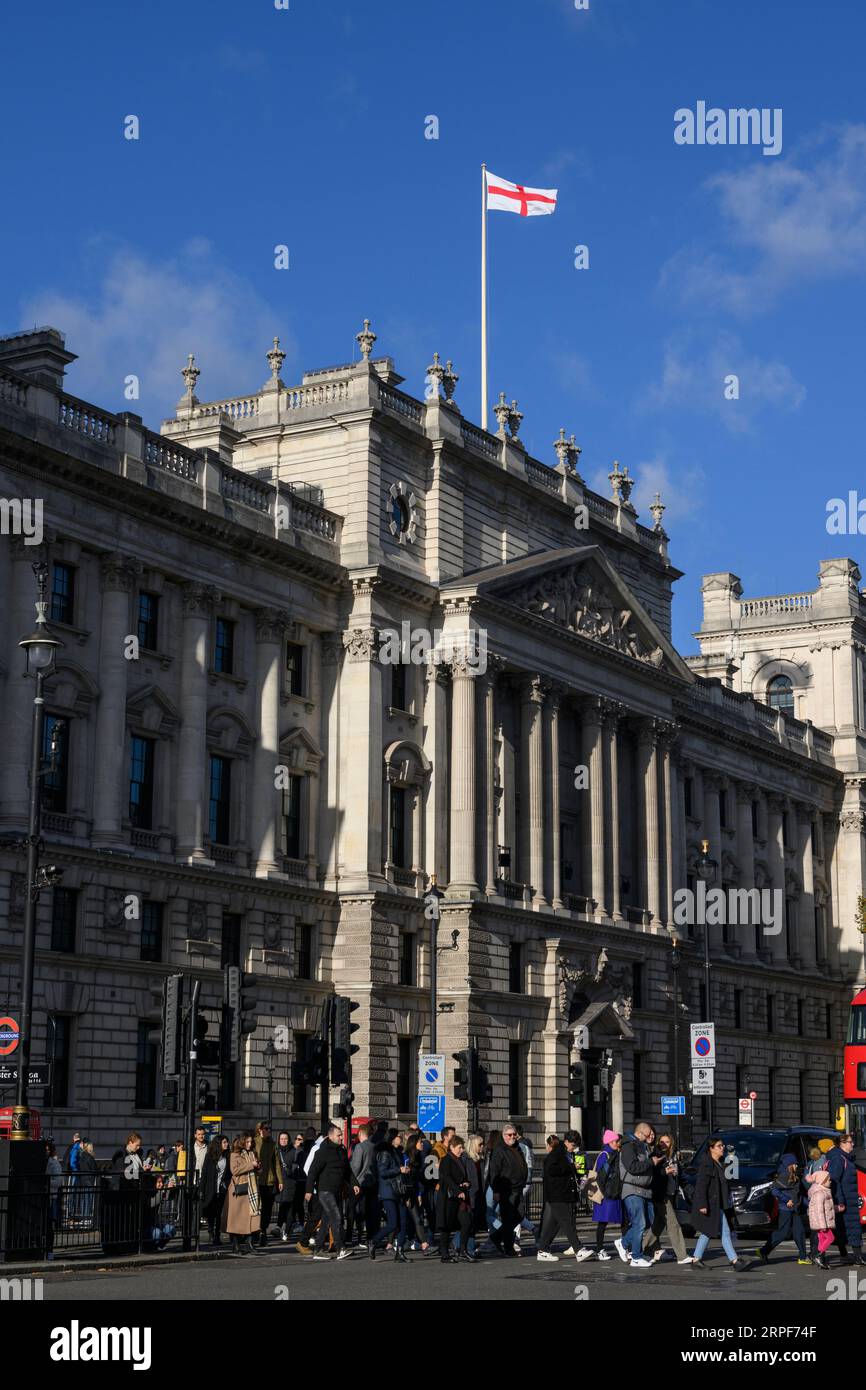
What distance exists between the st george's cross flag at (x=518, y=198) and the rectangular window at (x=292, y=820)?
20.9m

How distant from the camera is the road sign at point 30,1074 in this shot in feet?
96.4

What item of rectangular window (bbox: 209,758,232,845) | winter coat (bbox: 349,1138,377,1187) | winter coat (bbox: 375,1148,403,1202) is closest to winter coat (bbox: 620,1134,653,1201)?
winter coat (bbox: 375,1148,403,1202)

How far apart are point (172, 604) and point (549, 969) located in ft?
60.6

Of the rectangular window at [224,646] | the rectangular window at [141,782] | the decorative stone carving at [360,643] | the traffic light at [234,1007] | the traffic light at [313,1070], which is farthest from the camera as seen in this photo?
the decorative stone carving at [360,643]

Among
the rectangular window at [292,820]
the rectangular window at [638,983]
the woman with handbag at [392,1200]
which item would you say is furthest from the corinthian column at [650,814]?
the woman with handbag at [392,1200]

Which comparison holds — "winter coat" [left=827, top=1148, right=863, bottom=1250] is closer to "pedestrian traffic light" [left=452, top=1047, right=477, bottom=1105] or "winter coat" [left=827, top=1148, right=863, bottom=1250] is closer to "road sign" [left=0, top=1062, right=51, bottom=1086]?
"road sign" [left=0, top=1062, right=51, bottom=1086]

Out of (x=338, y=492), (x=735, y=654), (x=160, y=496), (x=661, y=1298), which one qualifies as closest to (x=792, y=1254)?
(x=661, y=1298)

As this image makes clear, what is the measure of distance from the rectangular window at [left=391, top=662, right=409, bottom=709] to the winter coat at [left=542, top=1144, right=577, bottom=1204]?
97.1ft

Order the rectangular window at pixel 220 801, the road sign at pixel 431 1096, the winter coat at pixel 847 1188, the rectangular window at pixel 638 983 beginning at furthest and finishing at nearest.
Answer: the rectangular window at pixel 638 983, the rectangular window at pixel 220 801, the road sign at pixel 431 1096, the winter coat at pixel 847 1188

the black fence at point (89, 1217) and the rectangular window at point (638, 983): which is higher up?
the rectangular window at point (638, 983)

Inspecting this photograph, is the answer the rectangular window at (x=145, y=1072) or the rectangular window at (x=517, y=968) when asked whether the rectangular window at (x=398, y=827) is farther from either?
the rectangular window at (x=145, y=1072)

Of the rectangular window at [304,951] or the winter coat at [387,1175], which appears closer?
the winter coat at [387,1175]

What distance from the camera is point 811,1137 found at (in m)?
39.3

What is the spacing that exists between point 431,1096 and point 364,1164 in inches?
480
